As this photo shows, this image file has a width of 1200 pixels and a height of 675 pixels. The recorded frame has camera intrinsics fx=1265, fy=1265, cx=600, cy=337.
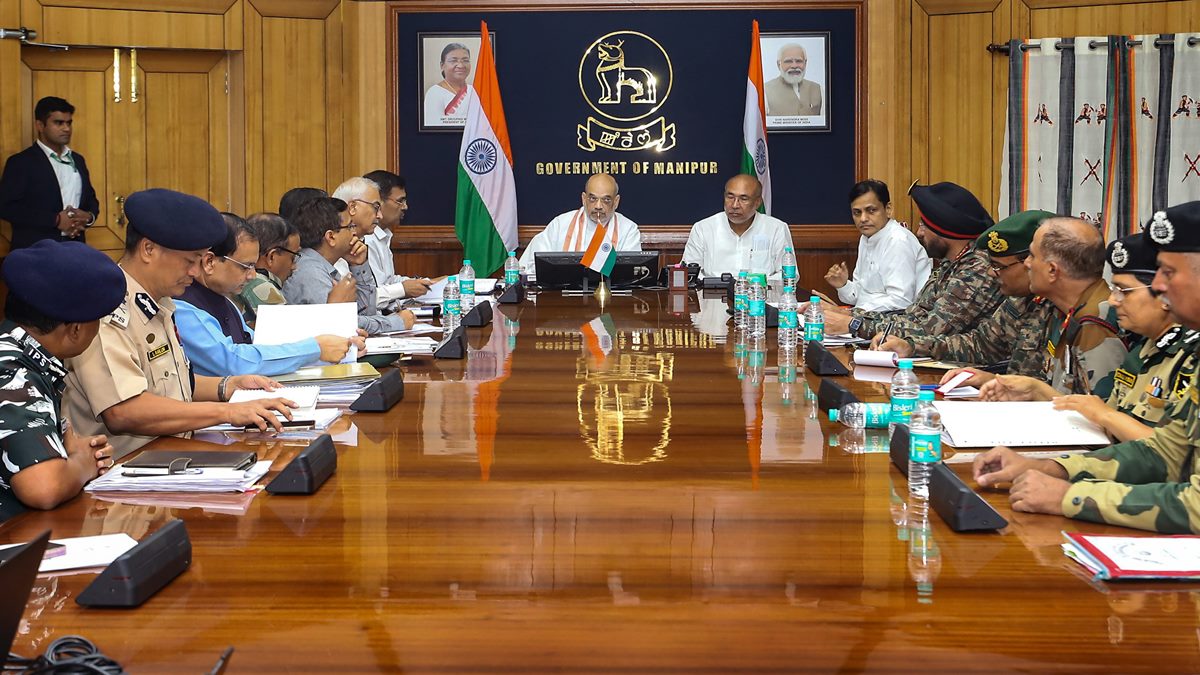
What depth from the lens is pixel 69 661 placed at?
4.09 feet

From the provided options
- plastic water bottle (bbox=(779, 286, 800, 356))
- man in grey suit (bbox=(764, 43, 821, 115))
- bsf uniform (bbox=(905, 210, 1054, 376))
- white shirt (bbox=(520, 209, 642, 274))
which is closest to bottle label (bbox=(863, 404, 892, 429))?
bsf uniform (bbox=(905, 210, 1054, 376))

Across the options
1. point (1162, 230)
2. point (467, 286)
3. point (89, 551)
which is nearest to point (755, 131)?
point (467, 286)

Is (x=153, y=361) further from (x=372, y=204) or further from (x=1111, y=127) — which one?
(x=1111, y=127)

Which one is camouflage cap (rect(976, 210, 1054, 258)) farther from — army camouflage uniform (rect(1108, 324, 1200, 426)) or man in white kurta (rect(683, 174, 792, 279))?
man in white kurta (rect(683, 174, 792, 279))

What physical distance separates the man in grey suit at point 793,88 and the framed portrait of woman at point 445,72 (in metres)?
1.73

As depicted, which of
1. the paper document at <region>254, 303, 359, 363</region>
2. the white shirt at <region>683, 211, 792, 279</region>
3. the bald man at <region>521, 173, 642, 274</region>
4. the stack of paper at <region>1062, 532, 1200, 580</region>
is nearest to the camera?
the stack of paper at <region>1062, 532, 1200, 580</region>

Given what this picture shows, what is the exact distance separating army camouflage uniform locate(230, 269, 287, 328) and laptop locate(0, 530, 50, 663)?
2.92 meters

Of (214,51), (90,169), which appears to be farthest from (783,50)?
(90,169)

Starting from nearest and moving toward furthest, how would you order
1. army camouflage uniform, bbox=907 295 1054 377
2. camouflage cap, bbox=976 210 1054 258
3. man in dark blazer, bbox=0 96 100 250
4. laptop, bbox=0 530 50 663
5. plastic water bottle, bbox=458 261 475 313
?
laptop, bbox=0 530 50 663, camouflage cap, bbox=976 210 1054 258, army camouflage uniform, bbox=907 295 1054 377, plastic water bottle, bbox=458 261 475 313, man in dark blazer, bbox=0 96 100 250

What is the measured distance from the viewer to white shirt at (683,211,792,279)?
6945 mm

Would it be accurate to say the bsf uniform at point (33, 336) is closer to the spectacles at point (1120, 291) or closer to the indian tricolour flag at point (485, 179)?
the spectacles at point (1120, 291)

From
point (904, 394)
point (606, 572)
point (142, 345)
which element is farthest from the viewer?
point (142, 345)

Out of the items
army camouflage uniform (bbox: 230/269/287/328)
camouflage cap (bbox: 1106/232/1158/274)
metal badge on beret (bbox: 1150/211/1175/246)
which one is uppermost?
metal badge on beret (bbox: 1150/211/1175/246)

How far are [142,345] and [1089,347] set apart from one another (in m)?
2.13
